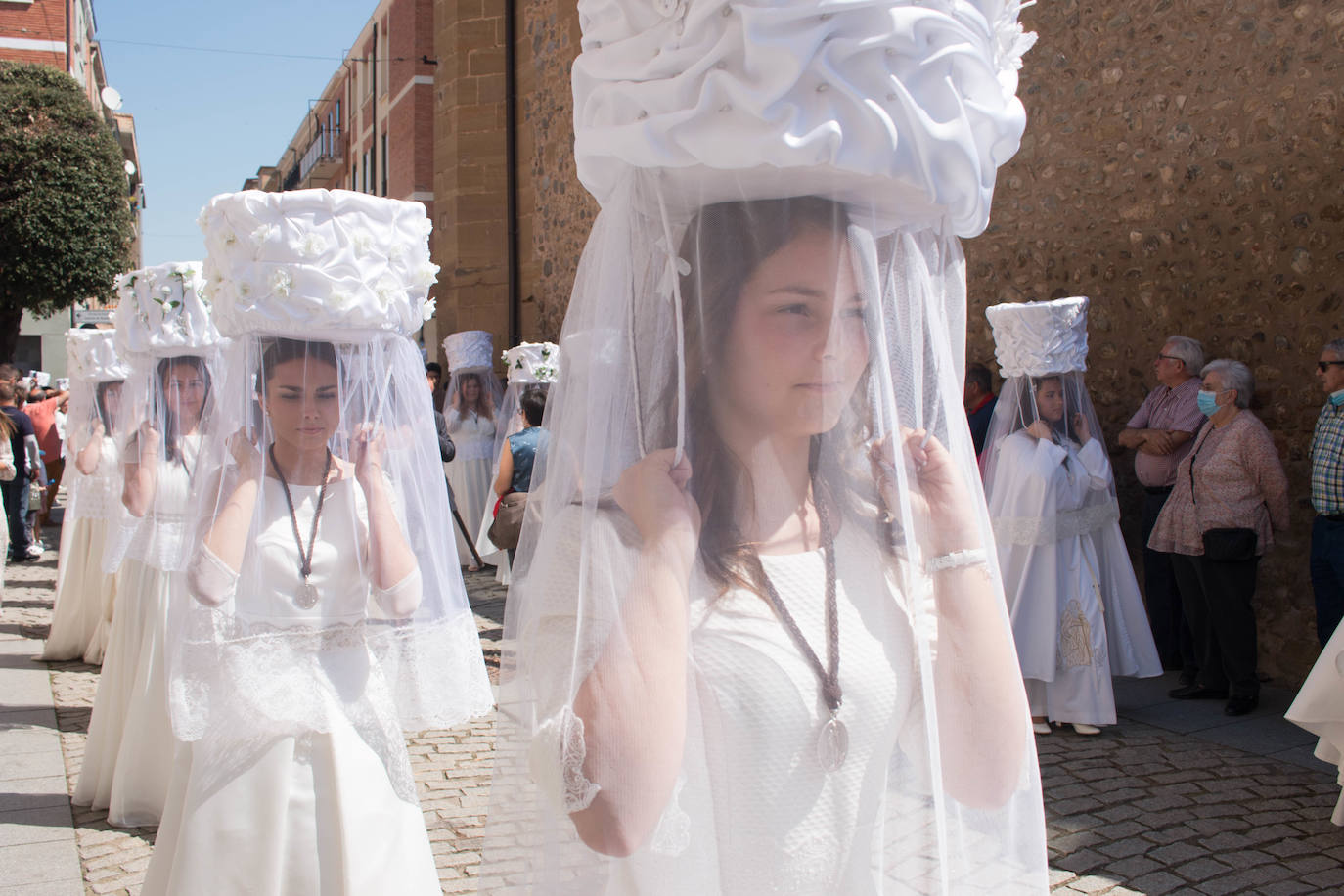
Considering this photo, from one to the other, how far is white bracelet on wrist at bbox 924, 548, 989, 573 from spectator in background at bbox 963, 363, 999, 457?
20.7 feet

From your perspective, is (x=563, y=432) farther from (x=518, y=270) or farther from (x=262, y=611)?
(x=518, y=270)

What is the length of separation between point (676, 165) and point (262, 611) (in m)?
2.00

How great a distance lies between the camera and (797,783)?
1.45m

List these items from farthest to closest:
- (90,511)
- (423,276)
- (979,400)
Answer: (979,400), (90,511), (423,276)

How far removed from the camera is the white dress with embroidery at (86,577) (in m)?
7.10

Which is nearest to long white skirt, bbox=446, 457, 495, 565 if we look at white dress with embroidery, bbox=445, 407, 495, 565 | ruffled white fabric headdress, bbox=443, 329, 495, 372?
white dress with embroidery, bbox=445, 407, 495, 565

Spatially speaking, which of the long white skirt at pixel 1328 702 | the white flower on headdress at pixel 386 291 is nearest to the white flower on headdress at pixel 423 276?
the white flower on headdress at pixel 386 291

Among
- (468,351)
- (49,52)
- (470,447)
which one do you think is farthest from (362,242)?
(49,52)

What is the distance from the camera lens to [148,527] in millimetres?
4840

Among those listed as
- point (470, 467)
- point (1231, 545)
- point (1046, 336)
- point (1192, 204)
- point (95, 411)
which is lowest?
point (1231, 545)

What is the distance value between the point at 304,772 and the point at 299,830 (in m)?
0.14

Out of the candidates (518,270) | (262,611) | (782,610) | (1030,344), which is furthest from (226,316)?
(518,270)

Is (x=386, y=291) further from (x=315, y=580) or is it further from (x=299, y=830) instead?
(x=299, y=830)

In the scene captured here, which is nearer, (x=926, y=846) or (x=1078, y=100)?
(x=926, y=846)
